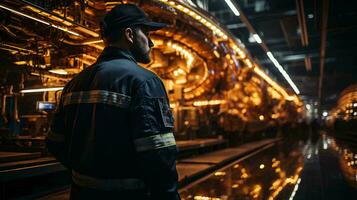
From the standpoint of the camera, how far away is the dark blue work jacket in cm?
138

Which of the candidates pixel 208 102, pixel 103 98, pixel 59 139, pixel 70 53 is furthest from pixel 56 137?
pixel 208 102

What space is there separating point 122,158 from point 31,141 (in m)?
5.21

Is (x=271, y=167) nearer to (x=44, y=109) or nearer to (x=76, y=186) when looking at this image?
(x=44, y=109)

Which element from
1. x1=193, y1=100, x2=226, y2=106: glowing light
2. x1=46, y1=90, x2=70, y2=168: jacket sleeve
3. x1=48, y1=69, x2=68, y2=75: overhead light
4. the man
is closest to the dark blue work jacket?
→ the man

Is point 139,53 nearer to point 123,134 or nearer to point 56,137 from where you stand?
point 123,134

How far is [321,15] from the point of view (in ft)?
33.3

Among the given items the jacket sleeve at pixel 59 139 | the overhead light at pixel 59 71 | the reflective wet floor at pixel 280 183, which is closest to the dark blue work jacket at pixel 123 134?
the jacket sleeve at pixel 59 139

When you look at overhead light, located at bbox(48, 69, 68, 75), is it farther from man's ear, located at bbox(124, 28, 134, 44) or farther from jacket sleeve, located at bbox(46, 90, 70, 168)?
man's ear, located at bbox(124, 28, 134, 44)

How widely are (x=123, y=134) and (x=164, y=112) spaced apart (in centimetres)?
23

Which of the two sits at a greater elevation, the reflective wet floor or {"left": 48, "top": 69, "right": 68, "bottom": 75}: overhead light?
{"left": 48, "top": 69, "right": 68, "bottom": 75}: overhead light

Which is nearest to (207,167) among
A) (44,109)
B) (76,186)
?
(44,109)

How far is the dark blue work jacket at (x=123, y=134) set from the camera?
138 centimetres

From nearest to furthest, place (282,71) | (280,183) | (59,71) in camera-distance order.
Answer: (280,183), (59,71), (282,71)

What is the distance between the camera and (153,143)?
4.46 feet
